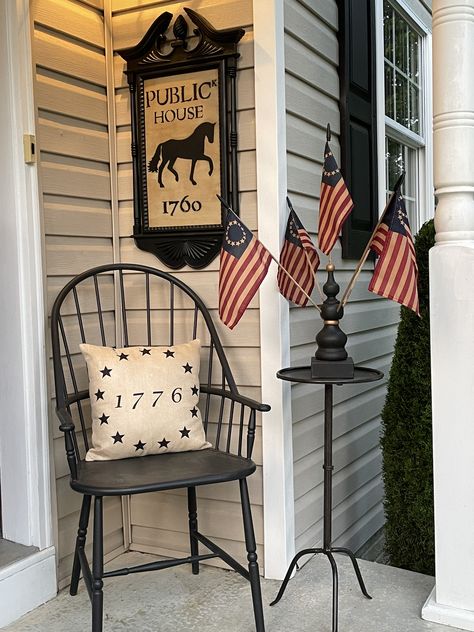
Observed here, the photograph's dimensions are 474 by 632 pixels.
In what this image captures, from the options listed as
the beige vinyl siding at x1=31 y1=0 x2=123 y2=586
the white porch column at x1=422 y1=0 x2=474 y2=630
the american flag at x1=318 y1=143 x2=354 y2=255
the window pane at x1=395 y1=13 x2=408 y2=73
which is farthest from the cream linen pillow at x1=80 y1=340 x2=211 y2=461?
the window pane at x1=395 y1=13 x2=408 y2=73

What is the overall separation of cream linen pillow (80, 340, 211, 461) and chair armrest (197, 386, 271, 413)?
88 mm

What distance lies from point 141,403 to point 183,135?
3.31ft

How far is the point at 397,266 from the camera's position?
7.14ft

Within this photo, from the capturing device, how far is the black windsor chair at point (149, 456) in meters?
2.08

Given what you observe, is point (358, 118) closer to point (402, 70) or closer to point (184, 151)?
point (184, 151)

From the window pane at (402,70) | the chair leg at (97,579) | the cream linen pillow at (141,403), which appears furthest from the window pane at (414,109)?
the chair leg at (97,579)

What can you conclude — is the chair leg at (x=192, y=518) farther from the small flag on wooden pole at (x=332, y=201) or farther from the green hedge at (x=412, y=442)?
the small flag on wooden pole at (x=332, y=201)

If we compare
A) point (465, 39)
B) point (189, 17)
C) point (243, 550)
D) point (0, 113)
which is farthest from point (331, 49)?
point (243, 550)

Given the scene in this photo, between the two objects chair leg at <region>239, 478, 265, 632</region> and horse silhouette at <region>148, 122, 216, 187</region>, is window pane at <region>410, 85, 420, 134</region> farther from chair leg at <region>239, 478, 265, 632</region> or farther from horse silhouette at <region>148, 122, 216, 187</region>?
chair leg at <region>239, 478, 265, 632</region>

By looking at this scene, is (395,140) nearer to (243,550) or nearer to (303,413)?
(303,413)

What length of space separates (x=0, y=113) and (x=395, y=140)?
2.49m

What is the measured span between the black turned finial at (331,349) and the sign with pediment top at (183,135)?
0.53m

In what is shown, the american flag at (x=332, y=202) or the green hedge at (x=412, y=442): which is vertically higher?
the american flag at (x=332, y=202)

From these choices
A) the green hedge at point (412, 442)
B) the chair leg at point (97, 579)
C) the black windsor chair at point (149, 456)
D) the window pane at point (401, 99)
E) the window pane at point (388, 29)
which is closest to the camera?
the chair leg at point (97, 579)
